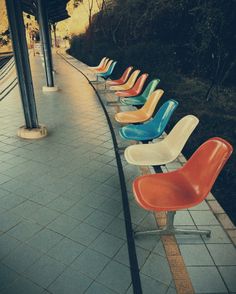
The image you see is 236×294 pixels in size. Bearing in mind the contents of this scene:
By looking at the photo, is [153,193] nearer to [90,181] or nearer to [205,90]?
[90,181]

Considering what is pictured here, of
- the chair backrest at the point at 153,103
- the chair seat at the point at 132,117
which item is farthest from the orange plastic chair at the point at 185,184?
the chair backrest at the point at 153,103

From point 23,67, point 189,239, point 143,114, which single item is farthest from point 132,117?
point 189,239

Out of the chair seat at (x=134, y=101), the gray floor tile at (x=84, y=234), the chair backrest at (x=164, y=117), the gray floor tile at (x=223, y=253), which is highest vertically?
the chair backrest at (x=164, y=117)

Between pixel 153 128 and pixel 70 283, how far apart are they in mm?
2580

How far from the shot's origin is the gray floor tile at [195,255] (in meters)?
2.59

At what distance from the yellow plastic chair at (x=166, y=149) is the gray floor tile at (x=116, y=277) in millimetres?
1199

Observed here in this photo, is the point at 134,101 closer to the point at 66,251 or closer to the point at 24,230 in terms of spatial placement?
the point at 24,230

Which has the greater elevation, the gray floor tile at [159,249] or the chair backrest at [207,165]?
the chair backrest at [207,165]

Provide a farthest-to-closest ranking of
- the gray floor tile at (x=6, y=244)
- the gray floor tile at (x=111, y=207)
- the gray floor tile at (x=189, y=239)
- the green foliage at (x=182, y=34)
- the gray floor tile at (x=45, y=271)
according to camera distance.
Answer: the green foliage at (x=182, y=34), the gray floor tile at (x=111, y=207), the gray floor tile at (x=189, y=239), the gray floor tile at (x=6, y=244), the gray floor tile at (x=45, y=271)

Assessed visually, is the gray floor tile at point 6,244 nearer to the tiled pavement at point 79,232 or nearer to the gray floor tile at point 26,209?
the tiled pavement at point 79,232

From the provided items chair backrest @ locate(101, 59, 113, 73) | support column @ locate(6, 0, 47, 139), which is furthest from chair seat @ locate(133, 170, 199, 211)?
chair backrest @ locate(101, 59, 113, 73)

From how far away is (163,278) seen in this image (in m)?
2.45

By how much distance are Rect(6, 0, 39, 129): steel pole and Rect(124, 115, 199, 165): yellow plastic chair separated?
284cm

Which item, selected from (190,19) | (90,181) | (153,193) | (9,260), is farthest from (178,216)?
(190,19)
